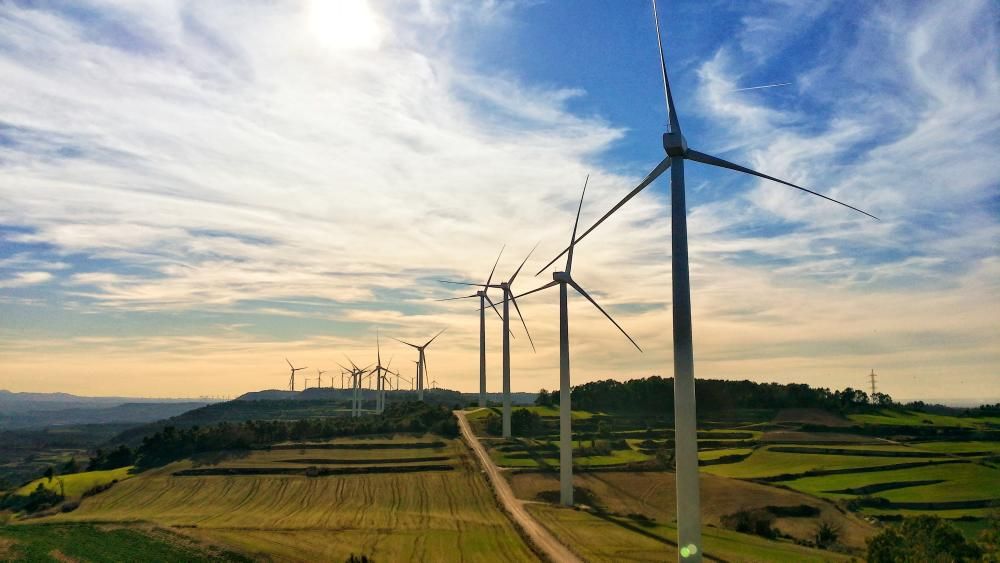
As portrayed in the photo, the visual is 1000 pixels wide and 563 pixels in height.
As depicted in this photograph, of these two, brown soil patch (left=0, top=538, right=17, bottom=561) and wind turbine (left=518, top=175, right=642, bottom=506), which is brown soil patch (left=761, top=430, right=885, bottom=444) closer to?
wind turbine (left=518, top=175, right=642, bottom=506)

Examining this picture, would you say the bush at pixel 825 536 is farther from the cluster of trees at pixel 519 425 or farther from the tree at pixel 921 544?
the cluster of trees at pixel 519 425

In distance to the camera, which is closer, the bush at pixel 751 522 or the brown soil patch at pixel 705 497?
the bush at pixel 751 522

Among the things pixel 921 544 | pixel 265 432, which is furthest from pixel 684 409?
pixel 265 432

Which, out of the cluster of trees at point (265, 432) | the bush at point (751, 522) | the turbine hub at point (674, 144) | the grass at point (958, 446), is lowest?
the bush at point (751, 522)

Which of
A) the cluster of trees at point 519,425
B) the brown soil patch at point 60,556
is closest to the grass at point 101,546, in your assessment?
the brown soil patch at point 60,556

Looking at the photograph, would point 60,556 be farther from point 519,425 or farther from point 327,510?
point 519,425

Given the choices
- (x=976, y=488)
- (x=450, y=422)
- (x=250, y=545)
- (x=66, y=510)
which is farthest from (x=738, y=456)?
(x=66, y=510)
